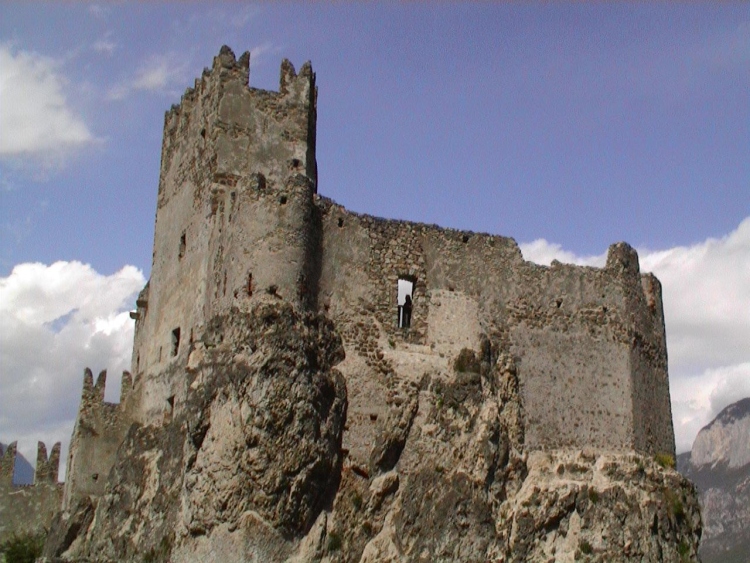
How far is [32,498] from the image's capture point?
36750mm

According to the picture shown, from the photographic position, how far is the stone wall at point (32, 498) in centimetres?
3600

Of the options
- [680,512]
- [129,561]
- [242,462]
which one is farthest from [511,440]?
[129,561]

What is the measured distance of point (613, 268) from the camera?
27.9 m

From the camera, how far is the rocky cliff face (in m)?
21.0

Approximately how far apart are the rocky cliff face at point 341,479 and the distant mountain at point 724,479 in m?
68.7

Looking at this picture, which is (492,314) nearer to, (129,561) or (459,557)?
(459,557)

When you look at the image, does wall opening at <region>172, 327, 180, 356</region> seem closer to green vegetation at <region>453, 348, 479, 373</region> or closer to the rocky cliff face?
the rocky cliff face

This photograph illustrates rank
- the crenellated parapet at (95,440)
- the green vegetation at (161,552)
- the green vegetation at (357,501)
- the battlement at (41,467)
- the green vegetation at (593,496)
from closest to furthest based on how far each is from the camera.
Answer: the green vegetation at (161,552) → the green vegetation at (357,501) → the green vegetation at (593,496) → the crenellated parapet at (95,440) → the battlement at (41,467)

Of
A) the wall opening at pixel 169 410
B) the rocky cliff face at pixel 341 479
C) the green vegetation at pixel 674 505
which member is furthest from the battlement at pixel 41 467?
the green vegetation at pixel 674 505

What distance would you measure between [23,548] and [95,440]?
6.65 metres

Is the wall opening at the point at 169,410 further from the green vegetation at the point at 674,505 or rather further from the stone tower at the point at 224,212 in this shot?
the green vegetation at the point at 674,505

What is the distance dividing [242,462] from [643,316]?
1320 centimetres

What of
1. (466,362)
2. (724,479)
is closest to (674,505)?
(466,362)

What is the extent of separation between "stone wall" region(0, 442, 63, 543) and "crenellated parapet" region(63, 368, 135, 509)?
718 cm
